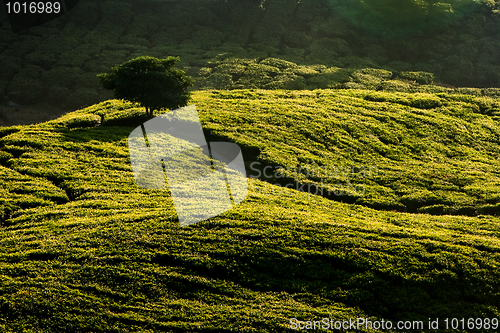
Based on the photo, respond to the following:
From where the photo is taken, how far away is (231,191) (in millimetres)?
22359

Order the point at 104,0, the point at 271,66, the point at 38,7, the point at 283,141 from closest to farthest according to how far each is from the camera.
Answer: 1. the point at 283,141
2. the point at 271,66
3. the point at 38,7
4. the point at 104,0

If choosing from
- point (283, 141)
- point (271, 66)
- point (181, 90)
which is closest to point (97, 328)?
point (283, 141)

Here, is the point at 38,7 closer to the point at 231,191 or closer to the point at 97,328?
the point at 231,191

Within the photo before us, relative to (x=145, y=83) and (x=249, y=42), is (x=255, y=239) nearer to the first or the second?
(x=145, y=83)

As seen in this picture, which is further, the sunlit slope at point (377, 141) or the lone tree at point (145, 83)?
the lone tree at point (145, 83)

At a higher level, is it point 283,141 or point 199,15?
point 199,15

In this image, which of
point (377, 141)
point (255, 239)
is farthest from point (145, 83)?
point (377, 141)

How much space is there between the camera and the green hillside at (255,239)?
13.7 metres

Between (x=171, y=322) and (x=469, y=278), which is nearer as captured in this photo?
(x=171, y=322)

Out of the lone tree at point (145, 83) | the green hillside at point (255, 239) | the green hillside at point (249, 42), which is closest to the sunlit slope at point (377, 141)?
the green hillside at point (255, 239)

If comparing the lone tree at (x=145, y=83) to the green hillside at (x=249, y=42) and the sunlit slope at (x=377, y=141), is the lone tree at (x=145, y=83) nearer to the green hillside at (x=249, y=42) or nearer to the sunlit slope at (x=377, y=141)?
the sunlit slope at (x=377, y=141)

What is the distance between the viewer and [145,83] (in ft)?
98.3

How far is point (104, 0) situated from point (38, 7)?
11.2 m

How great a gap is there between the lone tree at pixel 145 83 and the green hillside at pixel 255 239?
3.18 metres
